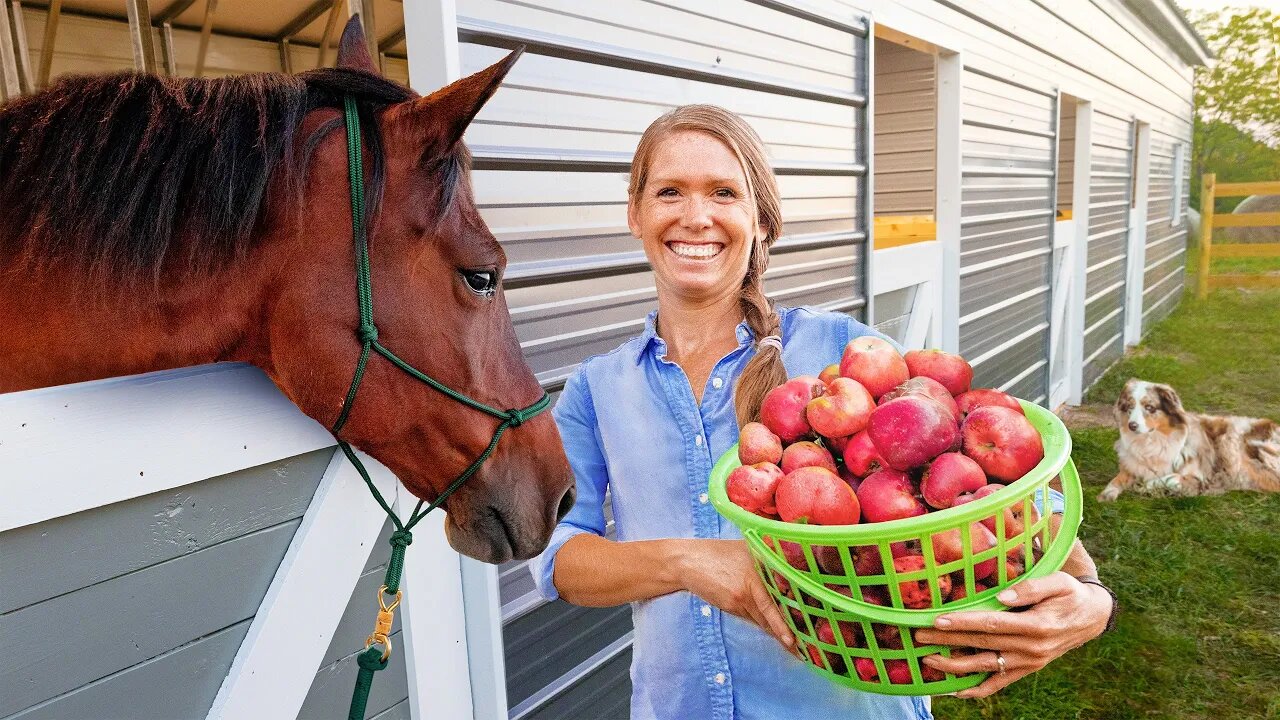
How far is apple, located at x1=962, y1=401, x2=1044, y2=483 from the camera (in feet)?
3.43

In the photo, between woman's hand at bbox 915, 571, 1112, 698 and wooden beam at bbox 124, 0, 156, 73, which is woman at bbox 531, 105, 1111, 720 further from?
wooden beam at bbox 124, 0, 156, 73

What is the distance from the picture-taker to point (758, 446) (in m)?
1.15

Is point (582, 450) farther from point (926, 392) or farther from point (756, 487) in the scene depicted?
point (926, 392)

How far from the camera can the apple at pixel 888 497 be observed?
102 centimetres

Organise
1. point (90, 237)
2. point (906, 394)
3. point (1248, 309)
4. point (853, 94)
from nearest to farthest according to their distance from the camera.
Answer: point (906, 394), point (90, 237), point (853, 94), point (1248, 309)

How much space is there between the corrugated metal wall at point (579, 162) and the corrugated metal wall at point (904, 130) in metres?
3.95

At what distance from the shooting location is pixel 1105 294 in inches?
404

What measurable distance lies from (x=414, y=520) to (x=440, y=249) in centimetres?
51

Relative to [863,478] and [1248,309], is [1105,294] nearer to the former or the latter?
[1248,309]

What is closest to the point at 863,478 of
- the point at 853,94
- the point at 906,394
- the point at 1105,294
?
the point at 906,394

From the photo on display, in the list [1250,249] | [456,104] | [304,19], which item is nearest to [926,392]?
[456,104]

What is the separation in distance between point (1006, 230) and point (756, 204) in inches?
222

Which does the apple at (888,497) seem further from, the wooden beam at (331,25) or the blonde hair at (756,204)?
the wooden beam at (331,25)

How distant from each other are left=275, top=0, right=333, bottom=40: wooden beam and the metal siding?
547 cm
